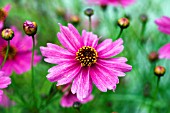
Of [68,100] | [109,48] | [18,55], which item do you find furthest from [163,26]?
[18,55]

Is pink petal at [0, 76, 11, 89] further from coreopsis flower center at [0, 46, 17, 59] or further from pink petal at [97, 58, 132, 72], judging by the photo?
Result: coreopsis flower center at [0, 46, 17, 59]

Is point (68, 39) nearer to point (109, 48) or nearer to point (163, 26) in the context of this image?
point (109, 48)

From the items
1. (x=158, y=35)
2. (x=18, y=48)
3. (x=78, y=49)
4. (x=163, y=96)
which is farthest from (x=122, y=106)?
(x=78, y=49)

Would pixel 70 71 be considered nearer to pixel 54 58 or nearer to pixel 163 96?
pixel 54 58

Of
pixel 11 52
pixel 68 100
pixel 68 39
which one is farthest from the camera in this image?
pixel 11 52

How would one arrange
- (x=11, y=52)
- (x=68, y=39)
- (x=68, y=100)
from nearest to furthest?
1. (x=68, y=39)
2. (x=68, y=100)
3. (x=11, y=52)

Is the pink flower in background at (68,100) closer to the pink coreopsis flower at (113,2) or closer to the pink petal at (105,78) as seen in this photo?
the pink petal at (105,78)
